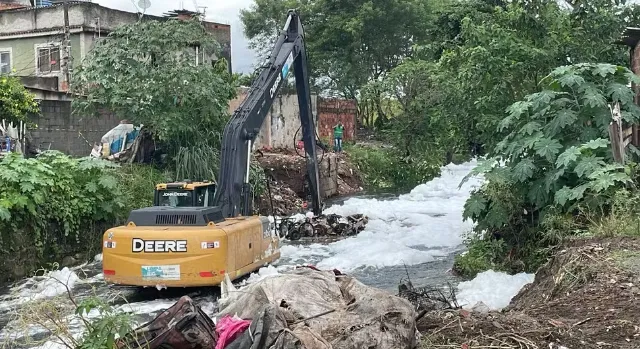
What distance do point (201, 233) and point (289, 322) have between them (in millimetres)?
5690

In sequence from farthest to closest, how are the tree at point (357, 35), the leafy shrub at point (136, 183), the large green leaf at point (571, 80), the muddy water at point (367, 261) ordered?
the tree at point (357, 35)
the leafy shrub at point (136, 183)
the large green leaf at point (571, 80)
the muddy water at point (367, 261)

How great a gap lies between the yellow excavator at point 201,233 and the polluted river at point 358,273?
44 cm

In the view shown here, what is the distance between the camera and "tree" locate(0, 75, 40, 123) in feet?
61.7

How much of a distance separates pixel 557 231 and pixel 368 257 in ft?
19.0

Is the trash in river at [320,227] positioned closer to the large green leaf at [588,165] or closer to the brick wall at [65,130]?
the brick wall at [65,130]

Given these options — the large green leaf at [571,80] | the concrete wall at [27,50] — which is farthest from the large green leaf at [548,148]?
the concrete wall at [27,50]

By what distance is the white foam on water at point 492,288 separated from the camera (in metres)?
10.9

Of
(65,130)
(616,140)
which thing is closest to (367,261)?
(616,140)

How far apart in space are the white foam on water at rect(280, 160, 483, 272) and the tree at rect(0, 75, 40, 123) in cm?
758

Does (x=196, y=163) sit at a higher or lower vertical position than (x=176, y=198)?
higher

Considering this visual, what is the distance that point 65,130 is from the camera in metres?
21.6

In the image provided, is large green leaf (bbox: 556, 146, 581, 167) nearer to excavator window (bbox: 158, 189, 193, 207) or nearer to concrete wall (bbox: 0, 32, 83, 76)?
excavator window (bbox: 158, 189, 193, 207)

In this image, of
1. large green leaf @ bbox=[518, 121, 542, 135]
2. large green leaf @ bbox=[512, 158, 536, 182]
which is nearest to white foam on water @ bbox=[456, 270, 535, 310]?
large green leaf @ bbox=[512, 158, 536, 182]

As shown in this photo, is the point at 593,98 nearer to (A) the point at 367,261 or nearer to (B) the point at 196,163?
(A) the point at 367,261
